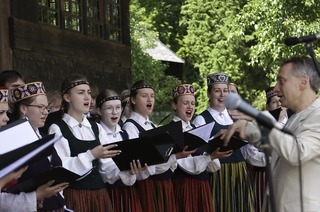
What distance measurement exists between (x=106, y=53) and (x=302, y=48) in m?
3.50

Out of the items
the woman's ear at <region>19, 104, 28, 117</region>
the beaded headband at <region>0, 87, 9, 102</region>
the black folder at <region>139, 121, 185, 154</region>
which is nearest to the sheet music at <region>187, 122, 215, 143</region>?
the black folder at <region>139, 121, 185, 154</region>

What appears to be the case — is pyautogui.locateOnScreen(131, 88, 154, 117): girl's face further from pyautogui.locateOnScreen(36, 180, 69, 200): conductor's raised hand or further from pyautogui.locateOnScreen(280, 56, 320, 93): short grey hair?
pyautogui.locateOnScreen(280, 56, 320, 93): short grey hair

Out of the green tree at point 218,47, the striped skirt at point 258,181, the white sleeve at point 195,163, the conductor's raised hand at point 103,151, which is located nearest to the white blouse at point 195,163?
the white sleeve at point 195,163

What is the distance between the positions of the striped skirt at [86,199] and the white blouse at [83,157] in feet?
0.52

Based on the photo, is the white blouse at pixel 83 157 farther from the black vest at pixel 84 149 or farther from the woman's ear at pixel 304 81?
the woman's ear at pixel 304 81

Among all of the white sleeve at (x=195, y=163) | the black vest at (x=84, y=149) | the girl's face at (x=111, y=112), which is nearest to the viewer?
the black vest at (x=84, y=149)

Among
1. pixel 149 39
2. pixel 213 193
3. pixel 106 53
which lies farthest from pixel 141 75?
pixel 213 193

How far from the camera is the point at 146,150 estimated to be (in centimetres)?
563

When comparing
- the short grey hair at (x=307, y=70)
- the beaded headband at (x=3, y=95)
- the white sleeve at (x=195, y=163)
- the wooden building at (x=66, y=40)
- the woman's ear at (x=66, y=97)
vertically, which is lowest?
the white sleeve at (x=195, y=163)

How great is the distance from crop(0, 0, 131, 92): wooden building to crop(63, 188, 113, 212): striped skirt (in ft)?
10.7

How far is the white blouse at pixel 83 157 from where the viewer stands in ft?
17.6

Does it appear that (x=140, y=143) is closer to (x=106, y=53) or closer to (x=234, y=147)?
(x=234, y=147)

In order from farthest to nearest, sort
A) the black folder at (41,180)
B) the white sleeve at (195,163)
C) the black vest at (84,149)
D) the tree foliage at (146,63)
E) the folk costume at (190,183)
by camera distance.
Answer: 1. the tree foliage at (146,63)
2. the folk costume at (190,183)
3. the white sleeve at (195,163)
4. the black vest at (84,149)
5. the black folder at (41,180)

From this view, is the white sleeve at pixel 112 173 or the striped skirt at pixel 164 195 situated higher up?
the white sleeve at pixel 112 173
